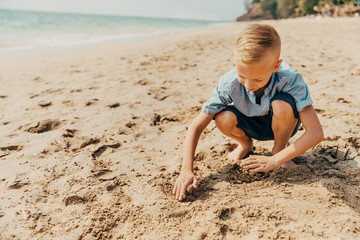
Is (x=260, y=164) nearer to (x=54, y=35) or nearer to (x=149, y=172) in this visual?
(x=149, y=172)

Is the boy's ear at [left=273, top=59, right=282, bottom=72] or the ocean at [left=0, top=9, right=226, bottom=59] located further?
the ocean at [left=0, top=9, right=226, bottom=59]

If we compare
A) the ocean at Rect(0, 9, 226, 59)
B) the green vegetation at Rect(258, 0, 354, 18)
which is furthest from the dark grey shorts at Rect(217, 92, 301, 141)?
the green vegetation at Rect(258, 0, 354, 18)

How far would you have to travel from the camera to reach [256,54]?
59.9 inches

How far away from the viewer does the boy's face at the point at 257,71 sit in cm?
154

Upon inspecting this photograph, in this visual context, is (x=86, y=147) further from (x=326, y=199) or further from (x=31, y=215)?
(x=326, y=199)

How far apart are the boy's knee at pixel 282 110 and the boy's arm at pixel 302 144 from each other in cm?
6

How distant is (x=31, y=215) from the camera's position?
5.31 feet

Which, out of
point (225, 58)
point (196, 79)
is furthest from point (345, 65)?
point (196, 79)

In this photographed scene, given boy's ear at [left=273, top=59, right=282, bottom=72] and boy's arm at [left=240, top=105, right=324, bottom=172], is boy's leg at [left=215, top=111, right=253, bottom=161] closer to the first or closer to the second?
boy's arm at [left=240, top=105, right=324, bottom=172]

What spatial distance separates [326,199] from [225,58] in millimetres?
4239

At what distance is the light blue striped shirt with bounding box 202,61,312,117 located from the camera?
171cm

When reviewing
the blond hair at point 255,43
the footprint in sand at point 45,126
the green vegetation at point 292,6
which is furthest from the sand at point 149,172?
the green vegetation at point 292,6

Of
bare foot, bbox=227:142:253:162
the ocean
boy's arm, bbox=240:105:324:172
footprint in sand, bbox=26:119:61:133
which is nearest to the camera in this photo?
boy's arm, bbox=240:105:324:172

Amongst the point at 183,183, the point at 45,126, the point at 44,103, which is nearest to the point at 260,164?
the point at 183,183
